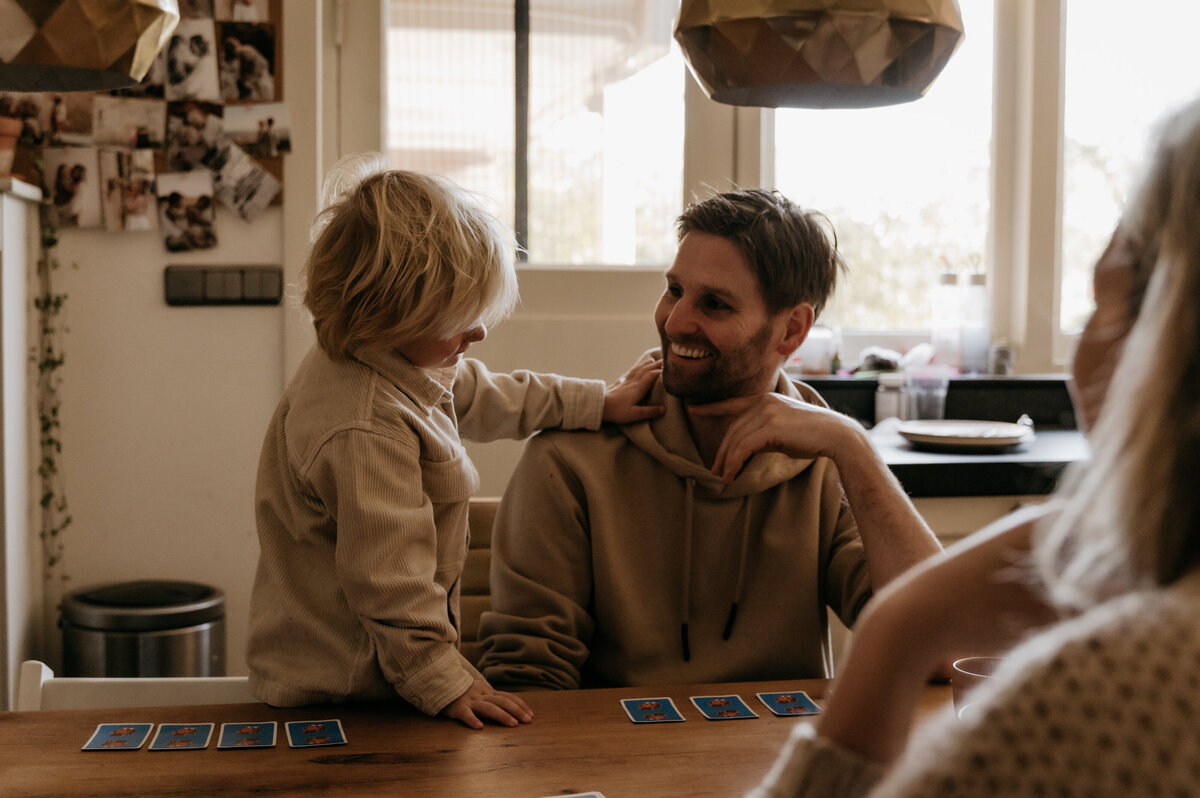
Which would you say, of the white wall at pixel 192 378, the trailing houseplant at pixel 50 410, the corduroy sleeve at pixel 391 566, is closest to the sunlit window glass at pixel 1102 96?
the white wall at pixel 192 378

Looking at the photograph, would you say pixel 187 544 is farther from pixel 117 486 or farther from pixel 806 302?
pixel 806 302

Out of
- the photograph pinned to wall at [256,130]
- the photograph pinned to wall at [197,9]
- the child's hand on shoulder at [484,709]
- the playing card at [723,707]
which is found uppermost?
the photograph pinned to wall at [197,9]

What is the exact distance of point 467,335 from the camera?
1.48 m

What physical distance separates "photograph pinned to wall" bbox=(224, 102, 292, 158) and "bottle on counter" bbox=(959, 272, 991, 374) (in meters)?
1.86

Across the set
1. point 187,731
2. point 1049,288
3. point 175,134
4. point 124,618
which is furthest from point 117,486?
point 1049,288

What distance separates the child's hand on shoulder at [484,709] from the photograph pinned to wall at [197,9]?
2132 mm

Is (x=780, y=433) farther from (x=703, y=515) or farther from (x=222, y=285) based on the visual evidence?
(x=222, y=285)

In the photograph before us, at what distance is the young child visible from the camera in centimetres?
125

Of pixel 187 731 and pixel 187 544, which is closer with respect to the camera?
pixel 187 731

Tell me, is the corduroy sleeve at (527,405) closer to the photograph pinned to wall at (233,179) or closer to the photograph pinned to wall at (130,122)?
the photograph pinned to wall at (233,179)

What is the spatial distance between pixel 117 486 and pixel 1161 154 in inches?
107

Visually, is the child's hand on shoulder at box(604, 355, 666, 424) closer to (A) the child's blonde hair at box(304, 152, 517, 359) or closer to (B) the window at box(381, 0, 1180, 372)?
(A) the child's blonde hair at box(304, 152, 517, 359)

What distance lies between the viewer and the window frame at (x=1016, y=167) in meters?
3.05

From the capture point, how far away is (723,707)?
4.19 ft
